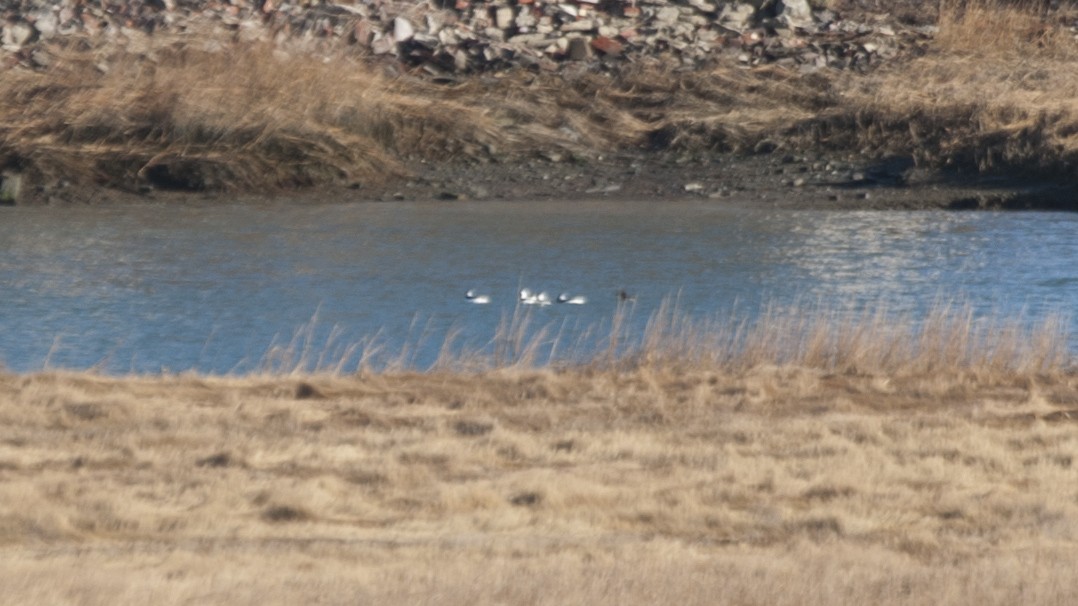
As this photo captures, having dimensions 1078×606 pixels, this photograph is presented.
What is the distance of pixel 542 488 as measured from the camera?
23.5 feet

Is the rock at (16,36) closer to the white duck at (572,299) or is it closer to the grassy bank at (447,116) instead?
the grassy bank at (447,116)

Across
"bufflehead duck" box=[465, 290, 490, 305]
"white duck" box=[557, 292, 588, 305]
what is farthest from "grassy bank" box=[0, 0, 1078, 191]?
"white duck" box=[557, 292, 588, 305]

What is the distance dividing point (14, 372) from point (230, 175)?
8316 mm

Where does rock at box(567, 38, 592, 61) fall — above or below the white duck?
above

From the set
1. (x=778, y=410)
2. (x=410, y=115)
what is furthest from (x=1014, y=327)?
(x=410, y=115)

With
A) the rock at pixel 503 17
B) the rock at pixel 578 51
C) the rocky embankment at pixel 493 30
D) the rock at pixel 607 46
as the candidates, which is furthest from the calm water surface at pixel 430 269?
the rock at pixel 503 17

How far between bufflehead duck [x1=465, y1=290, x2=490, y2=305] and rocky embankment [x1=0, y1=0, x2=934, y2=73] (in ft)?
25.8

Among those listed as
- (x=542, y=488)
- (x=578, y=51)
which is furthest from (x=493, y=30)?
(x=542, y=488)

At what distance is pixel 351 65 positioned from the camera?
64.3ft

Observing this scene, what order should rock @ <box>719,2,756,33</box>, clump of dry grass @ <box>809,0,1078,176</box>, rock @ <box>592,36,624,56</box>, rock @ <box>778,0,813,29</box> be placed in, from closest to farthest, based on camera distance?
clump of dry grass @ <box>809,0,1078,176</box>, rock @ <box>592,36,624,56</box>, rock @ <box>719,2,756,33</box>, rock @ <box>778,0,813,29</box>

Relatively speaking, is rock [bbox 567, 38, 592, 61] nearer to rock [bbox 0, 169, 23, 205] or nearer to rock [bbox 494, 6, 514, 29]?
rock [bbox 494, 6, 514, 29]

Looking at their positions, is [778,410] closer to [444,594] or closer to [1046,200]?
[444,594]

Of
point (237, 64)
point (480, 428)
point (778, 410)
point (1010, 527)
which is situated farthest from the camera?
point (237, 64)

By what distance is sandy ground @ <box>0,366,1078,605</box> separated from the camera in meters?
5.48
